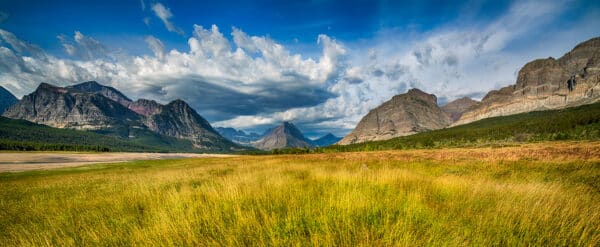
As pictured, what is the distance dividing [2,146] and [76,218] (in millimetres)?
200855

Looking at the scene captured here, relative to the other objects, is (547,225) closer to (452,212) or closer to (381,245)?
(452,212)

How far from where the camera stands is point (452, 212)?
413 centimetres

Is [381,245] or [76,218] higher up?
[381,245]

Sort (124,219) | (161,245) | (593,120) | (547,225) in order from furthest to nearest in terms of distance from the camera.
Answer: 1. (593,120)
2. (124,219)
3. (547,225)
4. (161,245)

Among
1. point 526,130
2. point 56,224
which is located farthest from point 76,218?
point 526,130

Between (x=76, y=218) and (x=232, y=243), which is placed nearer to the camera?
(x=232, y=243)

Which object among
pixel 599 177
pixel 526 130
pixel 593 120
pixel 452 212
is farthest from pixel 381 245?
pixel 593 120

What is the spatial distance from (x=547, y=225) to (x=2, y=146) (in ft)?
685

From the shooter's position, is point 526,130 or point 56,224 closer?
point 56,224

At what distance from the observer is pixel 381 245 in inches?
110

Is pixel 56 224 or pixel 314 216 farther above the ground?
pixel 314 216

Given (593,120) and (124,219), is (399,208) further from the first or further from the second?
(593,120)

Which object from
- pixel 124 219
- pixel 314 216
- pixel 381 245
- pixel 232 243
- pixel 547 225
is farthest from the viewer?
pixel 124 219

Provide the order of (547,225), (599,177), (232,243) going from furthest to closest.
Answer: (599,177), (547,225), (232,243)
